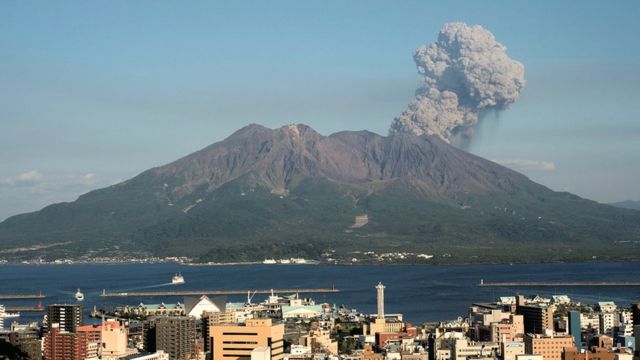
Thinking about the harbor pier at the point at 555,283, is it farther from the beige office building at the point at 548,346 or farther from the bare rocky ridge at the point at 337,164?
the bare rocky ridge at the point at 337,164

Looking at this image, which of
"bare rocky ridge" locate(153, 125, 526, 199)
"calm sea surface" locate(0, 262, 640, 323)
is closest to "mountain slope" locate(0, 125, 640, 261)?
"bare rocky ridge" locate(153, 125, 526, 199)

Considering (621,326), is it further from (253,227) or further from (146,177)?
(146,177)

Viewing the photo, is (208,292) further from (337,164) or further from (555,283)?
(337,164)

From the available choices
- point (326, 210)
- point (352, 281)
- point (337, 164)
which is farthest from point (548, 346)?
point (337, 164)

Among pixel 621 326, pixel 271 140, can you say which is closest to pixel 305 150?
pixel 271 140

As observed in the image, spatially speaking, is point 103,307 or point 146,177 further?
point 146,177

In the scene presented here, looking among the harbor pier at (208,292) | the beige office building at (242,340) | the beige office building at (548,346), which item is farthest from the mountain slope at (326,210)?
the beige office building at (242,340)

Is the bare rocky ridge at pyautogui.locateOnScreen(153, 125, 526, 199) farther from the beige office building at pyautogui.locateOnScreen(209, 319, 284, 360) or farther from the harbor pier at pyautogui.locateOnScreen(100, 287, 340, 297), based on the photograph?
the beige office building at pyautogui.locateOnScreen(209, 319, 284, 360)
